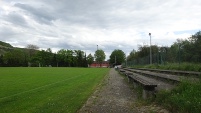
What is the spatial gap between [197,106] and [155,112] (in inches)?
60.5

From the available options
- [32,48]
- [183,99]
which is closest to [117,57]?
[32,48]

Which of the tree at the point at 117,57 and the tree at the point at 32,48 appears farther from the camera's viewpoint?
the tree at the point at 117,57

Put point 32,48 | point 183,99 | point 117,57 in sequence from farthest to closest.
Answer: point 32,48 → point 117,57 → point 183,99

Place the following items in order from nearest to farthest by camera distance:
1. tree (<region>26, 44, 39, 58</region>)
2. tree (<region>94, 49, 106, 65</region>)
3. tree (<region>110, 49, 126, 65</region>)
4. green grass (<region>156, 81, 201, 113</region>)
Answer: green grass (<region>156, 81, 201, 113</region>), tree (<region>94, 49, 106, 65</region>), tree (<region>26, 44, 39, 58</region>), tree (<region>110, 49, 126, 65</region>)

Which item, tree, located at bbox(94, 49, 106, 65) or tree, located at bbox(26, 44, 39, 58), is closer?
tree, located at bbox(94, 49, 106, 65)

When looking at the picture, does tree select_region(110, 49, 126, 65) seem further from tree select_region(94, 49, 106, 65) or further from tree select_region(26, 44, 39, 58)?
tree select_region(26, 44, 39, 58)

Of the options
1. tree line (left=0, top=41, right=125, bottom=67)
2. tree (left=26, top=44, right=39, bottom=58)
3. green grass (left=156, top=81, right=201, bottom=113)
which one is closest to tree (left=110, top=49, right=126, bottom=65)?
tree line (left=0, top=41, right=125, bottom=67)

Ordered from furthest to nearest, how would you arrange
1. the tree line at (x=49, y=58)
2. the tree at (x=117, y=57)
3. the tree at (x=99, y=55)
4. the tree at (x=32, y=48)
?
1. the tree at (x=117, y=57)
2. the tree at (x=32, y=48)
3. the tree at (x=99, y=55)
4. the tree line at (x=49, y=58)

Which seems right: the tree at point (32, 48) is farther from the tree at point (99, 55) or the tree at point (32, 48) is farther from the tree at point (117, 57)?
the tree at point (117, 57)

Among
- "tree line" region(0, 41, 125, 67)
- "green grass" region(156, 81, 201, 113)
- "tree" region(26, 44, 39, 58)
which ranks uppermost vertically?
"tree" region(26, 44, 39, 58)

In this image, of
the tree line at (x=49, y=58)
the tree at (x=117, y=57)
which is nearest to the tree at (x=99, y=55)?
the tree line at (x=49, y=58)

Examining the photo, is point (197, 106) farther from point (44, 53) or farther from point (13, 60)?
point (44, 53)

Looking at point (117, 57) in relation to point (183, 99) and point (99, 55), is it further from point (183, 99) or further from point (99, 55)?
point (183, 99)

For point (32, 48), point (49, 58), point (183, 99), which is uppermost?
point (32, 48)
